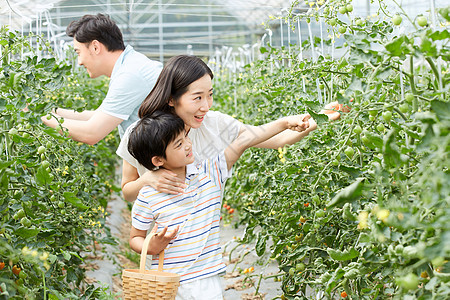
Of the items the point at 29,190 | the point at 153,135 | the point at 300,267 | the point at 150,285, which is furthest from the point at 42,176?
the point at 300,267

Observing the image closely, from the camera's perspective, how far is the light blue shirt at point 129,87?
2.79m

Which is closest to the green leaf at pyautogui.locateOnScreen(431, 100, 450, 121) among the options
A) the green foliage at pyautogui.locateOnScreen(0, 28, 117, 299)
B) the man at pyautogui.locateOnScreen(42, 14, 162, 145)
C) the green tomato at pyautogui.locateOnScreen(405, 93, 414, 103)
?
the green tomato at pyautogui.locateOnScreen(405, 93, 414, 103)

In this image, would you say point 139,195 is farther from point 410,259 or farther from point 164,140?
point 410,259

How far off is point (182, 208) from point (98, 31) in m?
1.25

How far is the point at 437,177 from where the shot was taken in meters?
0.95

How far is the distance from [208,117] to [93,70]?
3.03 feet

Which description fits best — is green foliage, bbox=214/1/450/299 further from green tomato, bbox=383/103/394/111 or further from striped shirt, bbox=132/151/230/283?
striped shirt, bbox=132/151/230/283

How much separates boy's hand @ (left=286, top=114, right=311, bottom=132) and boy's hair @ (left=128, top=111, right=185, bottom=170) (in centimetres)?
41

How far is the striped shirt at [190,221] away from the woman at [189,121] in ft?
0.19

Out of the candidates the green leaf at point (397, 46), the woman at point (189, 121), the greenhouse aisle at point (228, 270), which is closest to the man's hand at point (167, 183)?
the woman at point (189, 121)

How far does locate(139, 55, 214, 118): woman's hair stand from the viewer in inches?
89.3

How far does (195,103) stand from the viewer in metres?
2.24

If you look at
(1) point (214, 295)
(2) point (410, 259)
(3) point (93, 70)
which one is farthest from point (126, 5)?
(2) point (410, 259)

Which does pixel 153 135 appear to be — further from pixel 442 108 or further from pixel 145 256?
pixel 442 108
